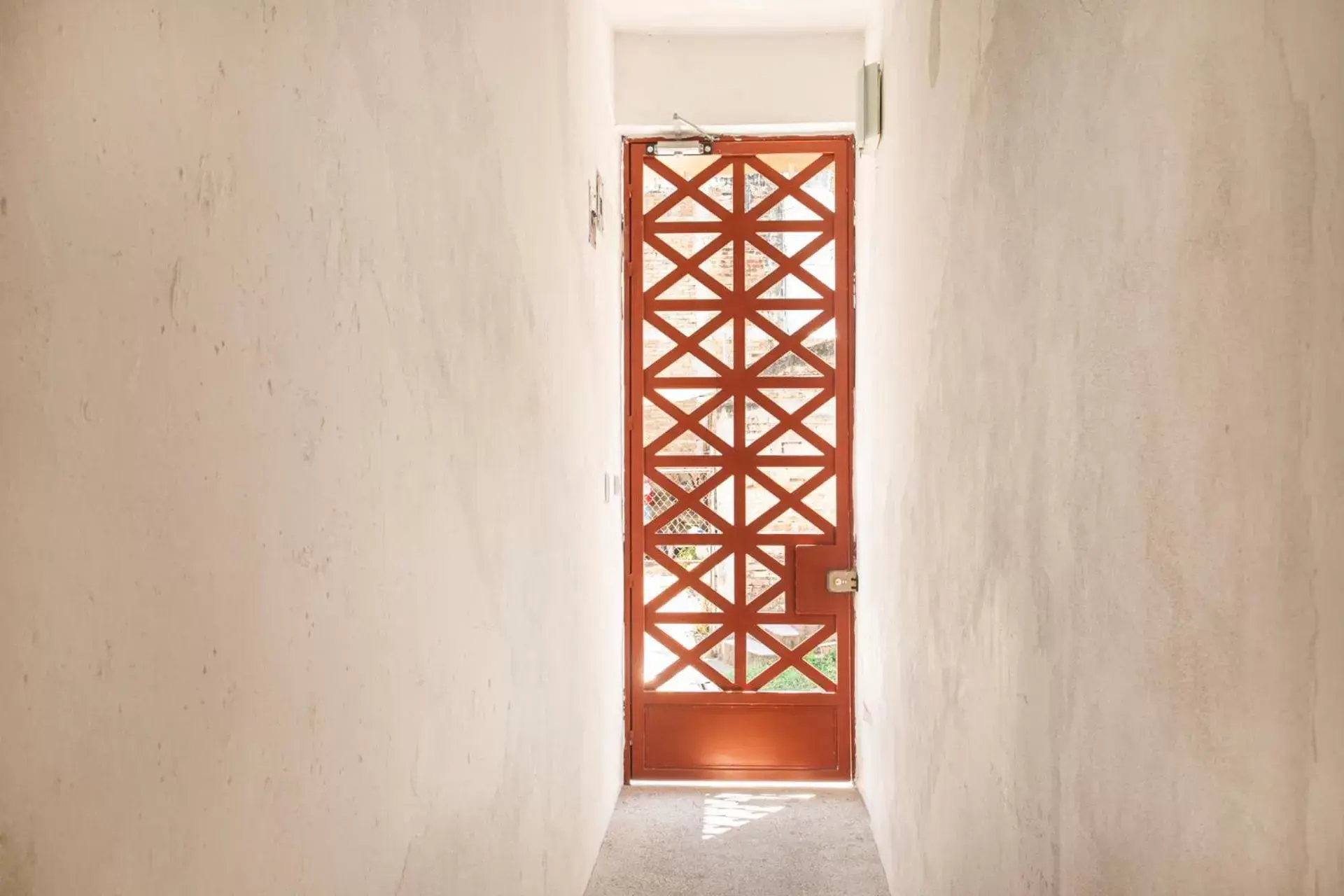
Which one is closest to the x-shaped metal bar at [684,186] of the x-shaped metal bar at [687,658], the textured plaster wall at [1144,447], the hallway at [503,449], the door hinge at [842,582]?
the hallway at [503,449]

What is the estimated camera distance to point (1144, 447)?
94 centimetres

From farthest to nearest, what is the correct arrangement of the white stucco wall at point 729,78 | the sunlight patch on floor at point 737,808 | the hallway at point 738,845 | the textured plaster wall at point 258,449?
the white stucco wall at point 729,78
the sunlight patch on floor at point 737,808
the hallway at point 738,845
the textured plaster wall at point 258,449

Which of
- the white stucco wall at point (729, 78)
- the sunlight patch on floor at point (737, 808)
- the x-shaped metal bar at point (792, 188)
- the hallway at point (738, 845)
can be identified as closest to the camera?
the hallway at point (738, 845)

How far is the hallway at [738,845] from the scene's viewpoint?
290cm

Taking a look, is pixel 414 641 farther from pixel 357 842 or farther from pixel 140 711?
pixel 140 711

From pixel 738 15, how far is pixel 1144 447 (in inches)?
120

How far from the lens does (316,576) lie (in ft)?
3.22

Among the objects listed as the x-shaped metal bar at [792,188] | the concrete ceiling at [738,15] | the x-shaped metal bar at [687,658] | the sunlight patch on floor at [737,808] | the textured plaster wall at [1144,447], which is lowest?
the sunlight patch on floor at [737,808]

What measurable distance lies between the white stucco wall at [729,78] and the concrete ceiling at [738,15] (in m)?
0.06

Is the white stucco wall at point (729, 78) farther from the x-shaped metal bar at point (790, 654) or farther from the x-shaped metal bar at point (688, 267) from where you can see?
the x-shaped metal bar at point (790, 654)

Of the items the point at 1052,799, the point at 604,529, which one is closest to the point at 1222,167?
the point at 1052,799

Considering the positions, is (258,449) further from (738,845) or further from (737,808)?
(737,808)

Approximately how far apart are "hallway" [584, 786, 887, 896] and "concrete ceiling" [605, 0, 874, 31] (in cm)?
289

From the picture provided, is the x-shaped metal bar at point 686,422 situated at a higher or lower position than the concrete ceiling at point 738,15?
lower
